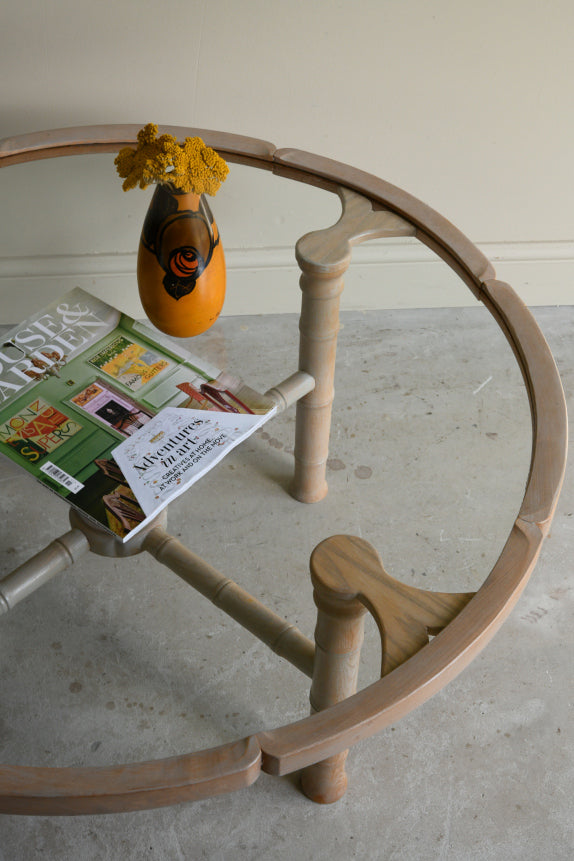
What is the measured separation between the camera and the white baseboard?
1.55 meters

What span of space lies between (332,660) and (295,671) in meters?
0.32

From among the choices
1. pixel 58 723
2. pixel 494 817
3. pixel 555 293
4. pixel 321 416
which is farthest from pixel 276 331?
pixel 494 817

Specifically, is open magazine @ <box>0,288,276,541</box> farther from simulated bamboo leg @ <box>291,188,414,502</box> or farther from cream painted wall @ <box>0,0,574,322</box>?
cream painted wall @ <box>0,0,574,322</box>

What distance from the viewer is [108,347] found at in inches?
40.5

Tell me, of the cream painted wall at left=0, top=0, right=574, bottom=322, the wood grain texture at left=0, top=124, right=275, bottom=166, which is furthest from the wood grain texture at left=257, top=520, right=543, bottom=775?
the cream painted wall at left=0, top=0, right=574, bottom=322

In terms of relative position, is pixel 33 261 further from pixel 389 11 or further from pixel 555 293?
pixel 555 293

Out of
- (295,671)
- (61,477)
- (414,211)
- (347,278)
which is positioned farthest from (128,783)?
(347,278)

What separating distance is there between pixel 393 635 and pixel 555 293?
1.25 m

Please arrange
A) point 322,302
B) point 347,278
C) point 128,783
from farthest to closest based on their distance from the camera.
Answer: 1. point 347,278
2. point 322,302
3. point 128,783

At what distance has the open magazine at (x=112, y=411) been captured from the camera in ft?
2.85

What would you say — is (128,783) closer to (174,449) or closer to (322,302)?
(174,449)

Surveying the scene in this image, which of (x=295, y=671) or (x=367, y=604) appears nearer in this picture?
(x=367, y=604)

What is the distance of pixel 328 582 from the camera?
2.39 ft

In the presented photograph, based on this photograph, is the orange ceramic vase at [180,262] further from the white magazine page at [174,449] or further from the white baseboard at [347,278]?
the white baseboard at [347,278]
